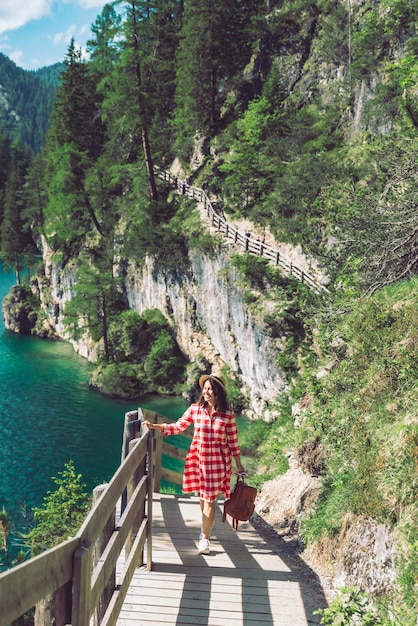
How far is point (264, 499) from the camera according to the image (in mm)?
7516

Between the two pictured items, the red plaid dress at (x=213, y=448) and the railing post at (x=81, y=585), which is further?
the red plaid dress at (x=213, y=448)

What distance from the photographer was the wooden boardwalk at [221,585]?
4.28 m

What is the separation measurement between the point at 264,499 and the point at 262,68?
3316 cm

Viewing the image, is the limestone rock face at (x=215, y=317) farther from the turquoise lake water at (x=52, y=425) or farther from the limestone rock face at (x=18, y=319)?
the limestone rock face at (x=18, y=319)

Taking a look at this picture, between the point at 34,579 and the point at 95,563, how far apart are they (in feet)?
5.53

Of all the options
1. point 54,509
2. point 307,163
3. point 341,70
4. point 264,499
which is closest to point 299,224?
point 307,163

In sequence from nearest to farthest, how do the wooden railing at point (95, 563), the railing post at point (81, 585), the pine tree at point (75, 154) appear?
the wooden railing at point (95, 563), the railing post at point (81, 585), the pine tree at point (75, 154)

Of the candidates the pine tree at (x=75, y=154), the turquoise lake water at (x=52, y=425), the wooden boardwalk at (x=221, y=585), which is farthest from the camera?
the pine tree at (x=75, y=154)

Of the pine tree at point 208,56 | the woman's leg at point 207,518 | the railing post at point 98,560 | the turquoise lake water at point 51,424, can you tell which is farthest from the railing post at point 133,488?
the pine tree at point 208,56

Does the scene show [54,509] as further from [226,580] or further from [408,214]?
[408,214]

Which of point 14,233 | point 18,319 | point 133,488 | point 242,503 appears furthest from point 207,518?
point 14,233

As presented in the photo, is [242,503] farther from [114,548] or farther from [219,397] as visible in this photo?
[114,548]

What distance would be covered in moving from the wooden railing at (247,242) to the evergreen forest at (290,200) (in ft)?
1.91

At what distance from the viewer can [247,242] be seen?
Answer: 25344mm
